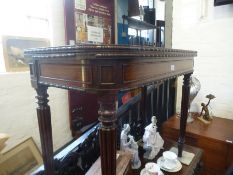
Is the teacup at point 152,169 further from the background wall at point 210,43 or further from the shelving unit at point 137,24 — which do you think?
the shelving unit at point 137,24

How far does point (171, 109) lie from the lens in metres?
2.17

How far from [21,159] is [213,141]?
4.46 feet

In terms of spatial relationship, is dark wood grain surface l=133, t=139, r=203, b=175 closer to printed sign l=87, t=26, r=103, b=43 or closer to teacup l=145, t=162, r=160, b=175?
teacup l=145, t=162, r=160, b=175

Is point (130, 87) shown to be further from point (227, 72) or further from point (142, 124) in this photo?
point (227, 72)

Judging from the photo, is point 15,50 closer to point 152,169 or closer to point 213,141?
point 152,169

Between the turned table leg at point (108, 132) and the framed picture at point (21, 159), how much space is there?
79 cm

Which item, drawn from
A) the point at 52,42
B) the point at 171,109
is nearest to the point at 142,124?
the point at 171,109

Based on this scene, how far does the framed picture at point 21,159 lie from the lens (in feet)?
3.53

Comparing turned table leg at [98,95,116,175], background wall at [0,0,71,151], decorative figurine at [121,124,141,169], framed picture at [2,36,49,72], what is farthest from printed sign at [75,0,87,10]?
turned table leg at [98,95,116,175]

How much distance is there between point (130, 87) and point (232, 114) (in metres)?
1.70

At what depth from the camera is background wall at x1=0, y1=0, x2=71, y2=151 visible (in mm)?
1151

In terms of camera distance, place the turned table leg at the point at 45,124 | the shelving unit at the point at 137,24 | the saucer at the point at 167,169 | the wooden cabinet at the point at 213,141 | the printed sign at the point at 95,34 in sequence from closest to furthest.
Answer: the turned table leg at the point at 45,124, the saucer at the point at 167,169, the wooden cabinet at the point at 213,141, the printed sign at the point at 95,34, the shelving unit at the point at 137,24

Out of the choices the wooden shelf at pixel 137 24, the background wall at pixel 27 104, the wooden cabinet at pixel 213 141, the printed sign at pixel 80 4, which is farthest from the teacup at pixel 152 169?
the wooden shelf at pixel 137 24

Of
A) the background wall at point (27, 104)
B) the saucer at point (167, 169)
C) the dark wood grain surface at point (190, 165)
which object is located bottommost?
the dark wood grain surface at point (190, 165)
